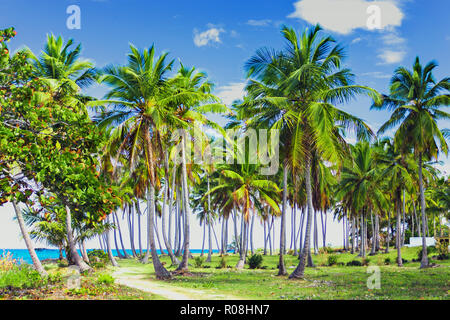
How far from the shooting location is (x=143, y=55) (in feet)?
71.2

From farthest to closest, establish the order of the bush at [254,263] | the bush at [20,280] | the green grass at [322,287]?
the bush at [254,263] → the green grass at [322,287] → the bush at [20,280]

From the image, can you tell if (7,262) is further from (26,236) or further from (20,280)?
(26,236)

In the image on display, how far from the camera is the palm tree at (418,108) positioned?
970 inches

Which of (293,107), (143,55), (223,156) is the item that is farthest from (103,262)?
(293,107)

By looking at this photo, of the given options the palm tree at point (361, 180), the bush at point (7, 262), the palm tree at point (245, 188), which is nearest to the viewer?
the bush at point (7, 262)

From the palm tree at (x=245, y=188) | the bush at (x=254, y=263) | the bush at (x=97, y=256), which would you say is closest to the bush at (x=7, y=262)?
the bush at (x=97, y=256)

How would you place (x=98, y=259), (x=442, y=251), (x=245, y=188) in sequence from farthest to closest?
(x=442, y=251) < (x=98, y=259) < (x=245, y=188)

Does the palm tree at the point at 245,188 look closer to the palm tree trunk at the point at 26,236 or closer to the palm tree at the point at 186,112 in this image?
the palm tree at the point at 186,112

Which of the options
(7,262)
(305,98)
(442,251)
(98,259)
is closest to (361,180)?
(442,251)

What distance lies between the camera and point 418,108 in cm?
2538

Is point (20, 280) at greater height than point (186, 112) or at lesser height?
lesser

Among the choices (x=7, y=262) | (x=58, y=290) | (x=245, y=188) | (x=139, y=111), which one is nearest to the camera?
(x=58, y=290)

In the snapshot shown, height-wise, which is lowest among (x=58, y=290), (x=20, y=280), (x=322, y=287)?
(x=322, y=287)

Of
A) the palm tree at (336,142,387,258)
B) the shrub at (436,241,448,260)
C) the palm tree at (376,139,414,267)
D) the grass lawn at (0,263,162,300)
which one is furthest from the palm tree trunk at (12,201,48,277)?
the shrub at (436,241,448,260)
